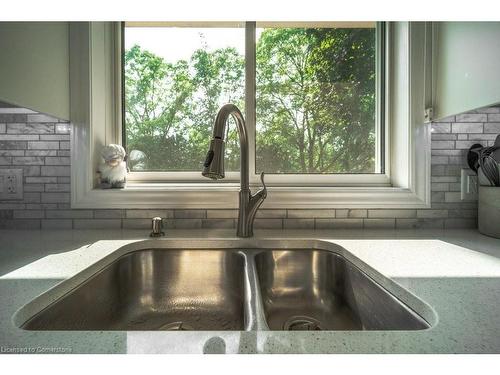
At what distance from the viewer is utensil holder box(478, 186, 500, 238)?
0.91 meters

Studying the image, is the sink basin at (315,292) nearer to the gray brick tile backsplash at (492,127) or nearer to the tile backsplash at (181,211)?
the tile backsplash at (181,211)

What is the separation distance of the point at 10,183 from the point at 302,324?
1184mm

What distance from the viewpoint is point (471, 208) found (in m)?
1.08

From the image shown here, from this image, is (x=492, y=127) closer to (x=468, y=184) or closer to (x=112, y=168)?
(x=468, y=184)

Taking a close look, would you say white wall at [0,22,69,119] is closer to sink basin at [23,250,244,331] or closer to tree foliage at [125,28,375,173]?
tree foliage at [125,28,375,173]

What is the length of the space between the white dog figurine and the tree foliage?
0.16 meters

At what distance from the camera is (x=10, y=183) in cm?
106

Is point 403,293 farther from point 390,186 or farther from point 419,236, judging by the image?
point 390,186

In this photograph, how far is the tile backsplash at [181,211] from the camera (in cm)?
106

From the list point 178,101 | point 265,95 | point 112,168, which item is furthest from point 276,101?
point 112,168

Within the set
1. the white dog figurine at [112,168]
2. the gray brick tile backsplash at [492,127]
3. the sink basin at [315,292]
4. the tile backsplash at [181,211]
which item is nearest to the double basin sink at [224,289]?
the sink basin at [315,292]

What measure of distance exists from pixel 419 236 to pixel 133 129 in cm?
126

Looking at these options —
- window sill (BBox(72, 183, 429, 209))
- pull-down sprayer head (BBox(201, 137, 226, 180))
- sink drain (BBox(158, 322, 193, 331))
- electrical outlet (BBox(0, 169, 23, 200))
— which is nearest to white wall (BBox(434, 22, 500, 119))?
window sill (BBox(72, 183, 429, 209))
